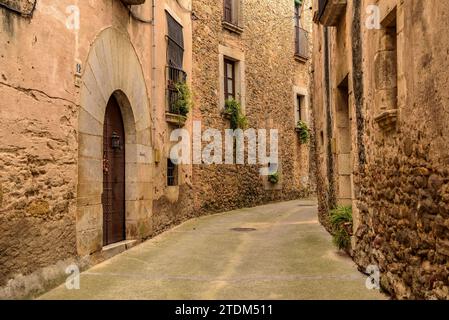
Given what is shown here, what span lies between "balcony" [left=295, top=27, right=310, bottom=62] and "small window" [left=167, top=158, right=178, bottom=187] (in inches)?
314

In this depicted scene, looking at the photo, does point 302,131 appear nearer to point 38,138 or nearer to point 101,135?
point 101,135

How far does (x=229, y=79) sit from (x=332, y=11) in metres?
6.40

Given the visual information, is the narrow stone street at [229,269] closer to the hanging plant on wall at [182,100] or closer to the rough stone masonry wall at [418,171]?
the rough stone masonry wall at [418,171]

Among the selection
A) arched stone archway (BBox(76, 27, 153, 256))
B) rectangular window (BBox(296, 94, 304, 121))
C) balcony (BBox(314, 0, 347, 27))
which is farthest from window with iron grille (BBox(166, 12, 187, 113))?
rectangular window (BBox(296, 94, 304, 121))

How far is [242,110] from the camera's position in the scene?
40.7ft

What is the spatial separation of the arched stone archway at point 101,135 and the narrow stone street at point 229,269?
502 mm

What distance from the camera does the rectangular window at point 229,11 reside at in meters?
12.3

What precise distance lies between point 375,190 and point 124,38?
4028mm

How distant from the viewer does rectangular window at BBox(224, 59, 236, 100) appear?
12.2 meters

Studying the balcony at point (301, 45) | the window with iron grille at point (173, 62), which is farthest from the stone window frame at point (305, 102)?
the window with iron grille at point (173, 62)

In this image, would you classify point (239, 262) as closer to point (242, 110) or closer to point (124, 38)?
point (124, 38)

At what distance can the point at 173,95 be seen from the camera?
888cm

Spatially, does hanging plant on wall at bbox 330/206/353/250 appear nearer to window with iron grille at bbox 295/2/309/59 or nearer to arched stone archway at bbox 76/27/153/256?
arched stone archway at bbox 76/27/153/256
